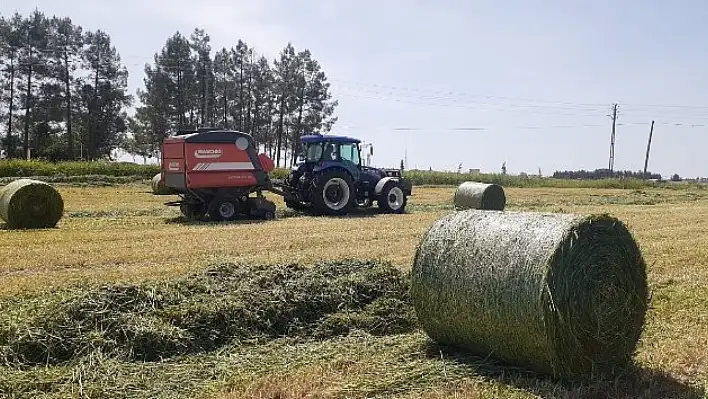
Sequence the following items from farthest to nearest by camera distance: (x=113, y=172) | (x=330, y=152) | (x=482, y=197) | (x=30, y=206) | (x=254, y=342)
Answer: (x=113, y=172)
(x=482, y=197)
(x=330, y=152)
(x=30, y=206)
(x=254, y=342)

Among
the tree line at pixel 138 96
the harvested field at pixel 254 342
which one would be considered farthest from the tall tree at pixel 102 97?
the harvested field at pixel 254 342

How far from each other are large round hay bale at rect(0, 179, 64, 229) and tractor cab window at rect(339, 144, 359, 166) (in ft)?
23.7

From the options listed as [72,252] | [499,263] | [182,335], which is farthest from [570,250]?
[72,252]

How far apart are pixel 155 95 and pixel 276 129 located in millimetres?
9503

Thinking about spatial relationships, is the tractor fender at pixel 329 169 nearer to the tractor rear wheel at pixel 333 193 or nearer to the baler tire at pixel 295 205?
the tractor rear wheel at pixel 333 193

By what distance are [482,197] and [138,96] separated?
39466 mm

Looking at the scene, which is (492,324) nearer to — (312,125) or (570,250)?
(570,250)

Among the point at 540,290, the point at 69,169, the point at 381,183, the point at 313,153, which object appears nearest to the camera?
the point at 540,290

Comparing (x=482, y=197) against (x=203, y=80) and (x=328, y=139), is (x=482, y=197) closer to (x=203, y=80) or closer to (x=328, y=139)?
(x=328, y=139)


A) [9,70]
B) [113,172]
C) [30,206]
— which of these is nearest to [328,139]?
[30,206]

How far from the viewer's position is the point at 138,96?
5209 cm

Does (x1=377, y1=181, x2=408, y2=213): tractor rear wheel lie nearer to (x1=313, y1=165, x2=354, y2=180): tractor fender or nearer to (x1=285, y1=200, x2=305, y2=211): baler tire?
(x1=313, y1=165, x2=354, y2=180): tractor fender

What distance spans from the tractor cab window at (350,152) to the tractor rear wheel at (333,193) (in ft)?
1.89

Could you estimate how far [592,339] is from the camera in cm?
474
